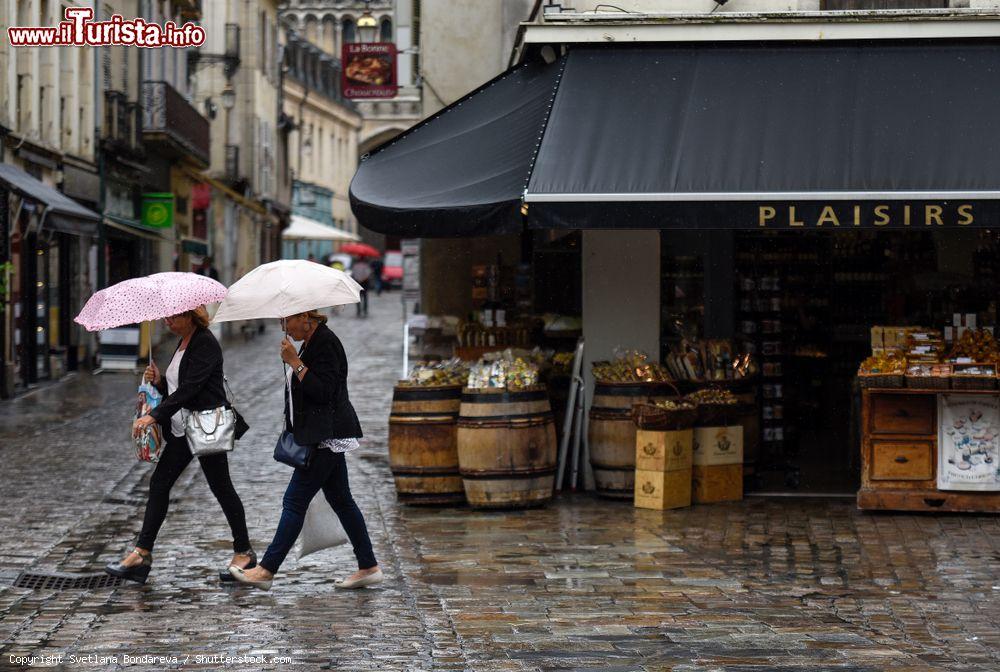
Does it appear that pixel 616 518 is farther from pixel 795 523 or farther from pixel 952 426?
pixel 952 426

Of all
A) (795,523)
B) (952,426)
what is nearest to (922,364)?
(952,426)

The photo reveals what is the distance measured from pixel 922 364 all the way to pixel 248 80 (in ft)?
126

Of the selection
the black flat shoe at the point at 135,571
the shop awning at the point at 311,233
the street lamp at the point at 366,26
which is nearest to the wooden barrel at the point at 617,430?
the black flat shoe at the point at 135,571

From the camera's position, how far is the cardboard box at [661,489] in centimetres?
1135

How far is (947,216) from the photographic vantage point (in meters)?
10.7

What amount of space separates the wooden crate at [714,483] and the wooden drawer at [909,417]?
46.0 inches

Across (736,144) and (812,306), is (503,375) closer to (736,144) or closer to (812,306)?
(736,144)

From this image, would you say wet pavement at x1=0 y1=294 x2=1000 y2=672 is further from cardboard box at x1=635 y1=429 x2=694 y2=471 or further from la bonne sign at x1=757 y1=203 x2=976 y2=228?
la bonne sign at x1=757 y1=203 x2=976 y2=228

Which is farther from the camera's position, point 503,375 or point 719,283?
point 719,283

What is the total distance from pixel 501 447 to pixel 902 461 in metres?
2.81

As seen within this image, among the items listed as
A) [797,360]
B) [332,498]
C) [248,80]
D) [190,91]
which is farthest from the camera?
[248,80]

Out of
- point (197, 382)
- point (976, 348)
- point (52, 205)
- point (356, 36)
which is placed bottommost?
point (197, 382)
